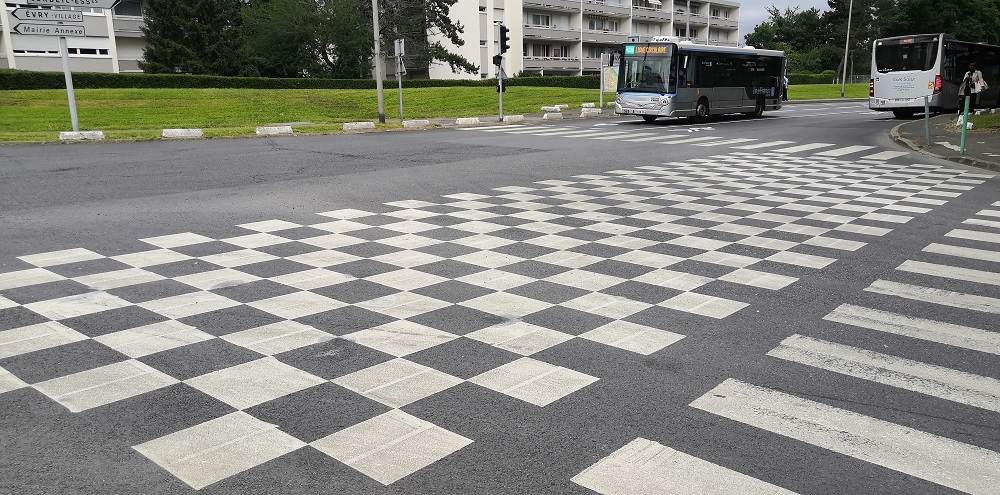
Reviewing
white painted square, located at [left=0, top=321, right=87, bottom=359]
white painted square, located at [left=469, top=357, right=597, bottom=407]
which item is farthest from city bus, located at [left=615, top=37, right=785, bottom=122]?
white painted square, located at [left=0, top=321, right=87, bottom=359]

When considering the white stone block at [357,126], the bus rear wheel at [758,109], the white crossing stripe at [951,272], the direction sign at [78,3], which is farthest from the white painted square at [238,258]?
the bus rear wheel at [758,109]

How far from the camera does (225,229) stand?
8.55 metres

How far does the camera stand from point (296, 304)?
5.80m

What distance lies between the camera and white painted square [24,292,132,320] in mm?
5496

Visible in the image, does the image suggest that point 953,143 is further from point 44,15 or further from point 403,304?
point 44,15

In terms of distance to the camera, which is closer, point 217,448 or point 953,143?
point 217,448

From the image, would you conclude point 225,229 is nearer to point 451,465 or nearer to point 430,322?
point 430,322

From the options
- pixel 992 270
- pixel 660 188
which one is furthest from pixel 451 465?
pixel 660 188

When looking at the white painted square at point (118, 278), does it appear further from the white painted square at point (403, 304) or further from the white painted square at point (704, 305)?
the white painted square at point (704, 305)

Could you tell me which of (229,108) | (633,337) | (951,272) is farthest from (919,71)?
(633,337)

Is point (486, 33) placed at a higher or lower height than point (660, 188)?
higher

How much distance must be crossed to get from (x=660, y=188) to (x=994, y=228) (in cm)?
462

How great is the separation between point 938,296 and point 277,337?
518 centimetres

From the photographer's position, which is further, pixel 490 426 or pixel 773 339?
pixel 773 339
